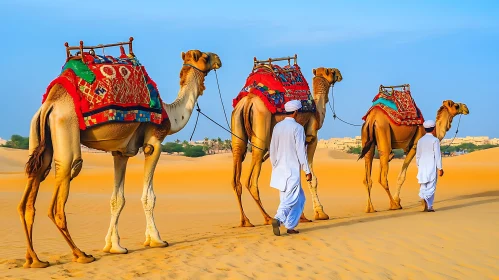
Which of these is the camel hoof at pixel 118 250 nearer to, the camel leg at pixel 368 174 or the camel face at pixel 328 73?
the camel face at pixel 328 73

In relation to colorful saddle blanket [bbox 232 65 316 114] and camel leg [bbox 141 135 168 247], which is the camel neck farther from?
colorful saddle blanket [bbox 232 65 316 114]

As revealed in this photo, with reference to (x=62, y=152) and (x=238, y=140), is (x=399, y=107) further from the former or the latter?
(x=62, y=152)

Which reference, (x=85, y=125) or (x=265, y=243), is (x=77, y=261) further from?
(x=265, y=243)

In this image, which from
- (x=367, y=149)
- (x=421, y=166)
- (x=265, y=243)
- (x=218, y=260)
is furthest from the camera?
(x=367, y=149)

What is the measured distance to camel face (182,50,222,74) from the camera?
409 inches

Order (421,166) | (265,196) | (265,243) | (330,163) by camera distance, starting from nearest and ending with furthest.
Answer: (265,243) → (421,166) → (265,196) → (330,163)

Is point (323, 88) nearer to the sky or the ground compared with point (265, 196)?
nearer to the sky

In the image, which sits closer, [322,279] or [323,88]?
[322,279]

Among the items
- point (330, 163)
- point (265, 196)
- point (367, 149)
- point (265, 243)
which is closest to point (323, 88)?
point (367, 149)

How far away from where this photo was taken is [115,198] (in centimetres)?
920

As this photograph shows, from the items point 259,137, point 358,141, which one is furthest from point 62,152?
point 358,141

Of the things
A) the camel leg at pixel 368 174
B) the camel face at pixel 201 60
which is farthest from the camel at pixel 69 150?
the camel leg at pixel 368 174

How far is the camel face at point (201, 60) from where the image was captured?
10.4m

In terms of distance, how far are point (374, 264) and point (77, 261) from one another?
3.76 metres
